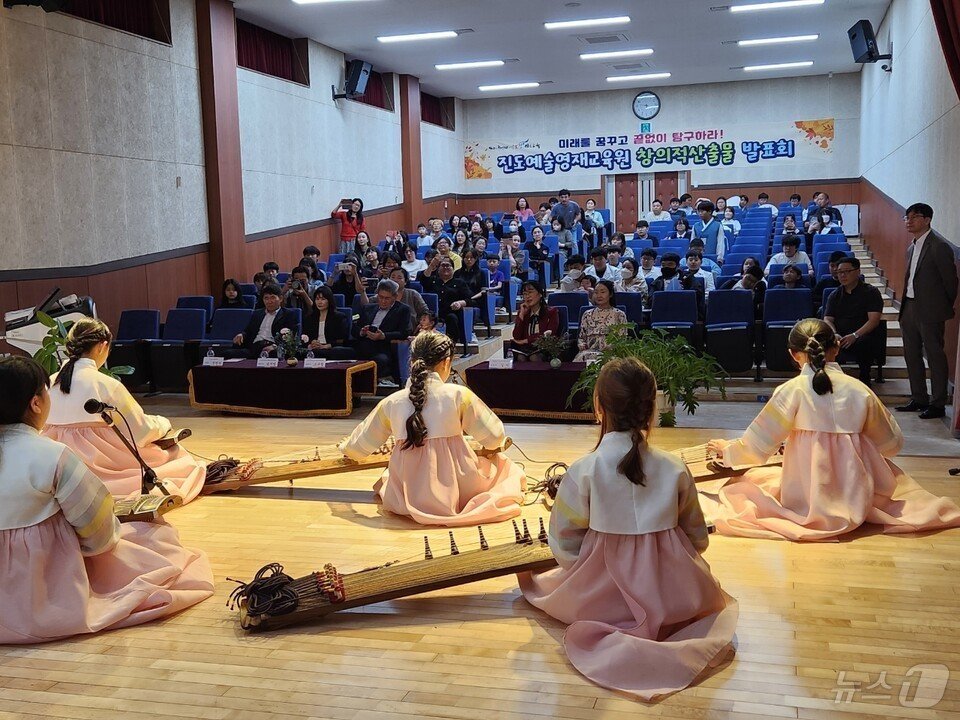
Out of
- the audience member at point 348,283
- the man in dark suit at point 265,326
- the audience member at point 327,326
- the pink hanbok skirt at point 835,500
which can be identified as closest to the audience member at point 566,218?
the audience member at point 348,283

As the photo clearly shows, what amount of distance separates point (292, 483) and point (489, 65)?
13.1 metres

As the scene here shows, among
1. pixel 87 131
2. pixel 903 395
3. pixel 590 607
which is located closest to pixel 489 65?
pixel 87 131

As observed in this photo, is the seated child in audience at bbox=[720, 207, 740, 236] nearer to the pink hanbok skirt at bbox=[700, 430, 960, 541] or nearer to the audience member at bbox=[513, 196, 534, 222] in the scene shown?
the audience member at bbox=[513, 196, 534, 222]

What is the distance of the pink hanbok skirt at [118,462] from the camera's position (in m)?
4.74

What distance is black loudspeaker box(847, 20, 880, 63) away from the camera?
13148 mm

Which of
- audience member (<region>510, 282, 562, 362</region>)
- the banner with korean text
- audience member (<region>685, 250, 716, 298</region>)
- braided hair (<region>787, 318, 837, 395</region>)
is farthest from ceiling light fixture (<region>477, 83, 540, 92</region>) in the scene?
braided hair (<region>787, 318, 837, 395</region>)

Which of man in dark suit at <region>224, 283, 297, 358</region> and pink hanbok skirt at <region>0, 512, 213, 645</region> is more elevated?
man in dark suit at <region>224, 283, 297, 358</region>

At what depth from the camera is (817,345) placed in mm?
4184

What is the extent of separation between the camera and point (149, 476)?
4.24 metres

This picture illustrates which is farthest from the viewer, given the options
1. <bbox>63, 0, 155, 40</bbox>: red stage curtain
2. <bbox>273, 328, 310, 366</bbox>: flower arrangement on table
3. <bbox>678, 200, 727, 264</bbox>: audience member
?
<bbox>678, 200, 727, 264</bbox>: audience member

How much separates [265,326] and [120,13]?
168 inches

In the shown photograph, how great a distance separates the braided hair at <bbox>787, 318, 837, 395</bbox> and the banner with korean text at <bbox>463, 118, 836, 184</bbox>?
1694cm

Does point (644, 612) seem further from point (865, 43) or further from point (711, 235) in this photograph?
point (865, 43)

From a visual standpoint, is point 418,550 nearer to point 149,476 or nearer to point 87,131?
point 149,476
